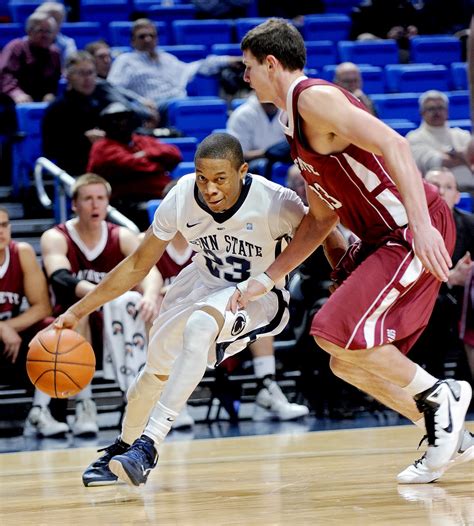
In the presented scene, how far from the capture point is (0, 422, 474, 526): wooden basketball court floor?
130 inches

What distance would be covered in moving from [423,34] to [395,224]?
8733 mm

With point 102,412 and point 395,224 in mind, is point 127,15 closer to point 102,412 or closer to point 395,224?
point 102,412

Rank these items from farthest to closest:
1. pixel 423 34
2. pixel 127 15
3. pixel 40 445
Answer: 1. pixel 423 34
2. pixel 127 15
3. pixel 40 445

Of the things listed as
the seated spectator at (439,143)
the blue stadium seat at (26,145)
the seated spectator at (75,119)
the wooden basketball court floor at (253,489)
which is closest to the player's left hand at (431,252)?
the wooden basketball court floor at (253,489)

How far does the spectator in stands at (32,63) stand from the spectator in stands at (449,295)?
377 cm

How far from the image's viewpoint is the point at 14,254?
6719 millimetres

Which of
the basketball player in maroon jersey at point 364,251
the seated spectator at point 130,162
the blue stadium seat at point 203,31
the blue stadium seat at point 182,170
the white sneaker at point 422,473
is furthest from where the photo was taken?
the blue stadium seat at point 203,31

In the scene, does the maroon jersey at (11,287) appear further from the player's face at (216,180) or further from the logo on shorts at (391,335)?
the logo on shorts at (391,335)

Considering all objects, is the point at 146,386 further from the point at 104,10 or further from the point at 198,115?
the point at 104,10

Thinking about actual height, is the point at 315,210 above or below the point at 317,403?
above

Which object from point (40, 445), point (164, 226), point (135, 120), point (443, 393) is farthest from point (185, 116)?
point (443, 393)

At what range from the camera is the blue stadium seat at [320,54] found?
10844 millimetres

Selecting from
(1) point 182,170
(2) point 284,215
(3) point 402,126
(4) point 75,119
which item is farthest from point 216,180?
(3) point 402,126

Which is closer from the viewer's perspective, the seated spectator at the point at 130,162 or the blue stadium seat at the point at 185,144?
the seated spectator at the point at 130,162
